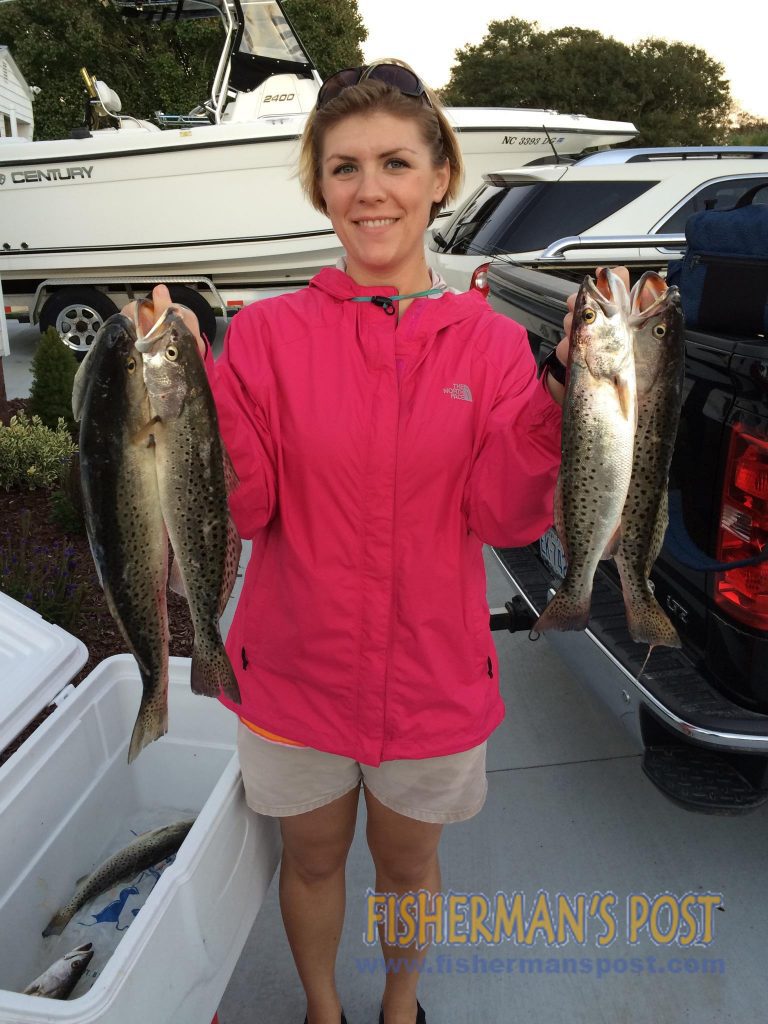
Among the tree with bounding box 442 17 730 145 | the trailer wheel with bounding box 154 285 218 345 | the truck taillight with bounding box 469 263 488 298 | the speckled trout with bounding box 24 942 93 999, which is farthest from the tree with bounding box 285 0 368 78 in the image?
the speckled trout with bounding box 24 942 93 999

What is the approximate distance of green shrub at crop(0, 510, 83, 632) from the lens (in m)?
3.91

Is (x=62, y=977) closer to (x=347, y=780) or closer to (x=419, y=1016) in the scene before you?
(x=347, y=780)

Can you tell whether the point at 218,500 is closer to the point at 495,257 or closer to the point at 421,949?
the point at 421,949

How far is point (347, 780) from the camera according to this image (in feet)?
6.43

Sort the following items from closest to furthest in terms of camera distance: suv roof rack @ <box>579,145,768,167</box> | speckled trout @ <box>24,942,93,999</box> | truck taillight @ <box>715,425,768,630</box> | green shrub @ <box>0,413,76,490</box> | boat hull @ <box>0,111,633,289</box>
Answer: speckled trout @ <box>24,942,93,999</box>, truck taillight @ <box>715,425,768,630</box>, green shrub @ <box>0,413,76,490</box>, suv roof rack @ <box>579,145,768,167</box>, boat hull @ <box>0,111,633,289</box>

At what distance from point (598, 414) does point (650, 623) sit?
570mm

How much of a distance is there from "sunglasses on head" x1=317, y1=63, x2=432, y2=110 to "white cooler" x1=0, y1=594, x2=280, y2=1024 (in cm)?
169

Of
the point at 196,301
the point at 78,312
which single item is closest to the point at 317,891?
the point at 196,301

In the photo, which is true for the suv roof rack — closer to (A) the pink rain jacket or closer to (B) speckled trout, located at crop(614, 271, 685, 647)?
(A) the pink rain jacket

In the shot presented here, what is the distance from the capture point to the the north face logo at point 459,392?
175 cm

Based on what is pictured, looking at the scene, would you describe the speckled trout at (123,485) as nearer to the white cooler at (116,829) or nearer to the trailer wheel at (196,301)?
the white cooler at (116,829)

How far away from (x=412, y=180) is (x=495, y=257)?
423 cm

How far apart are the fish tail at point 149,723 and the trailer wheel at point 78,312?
8.93m

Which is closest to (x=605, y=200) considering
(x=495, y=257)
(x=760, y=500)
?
(x=495, y=257)
